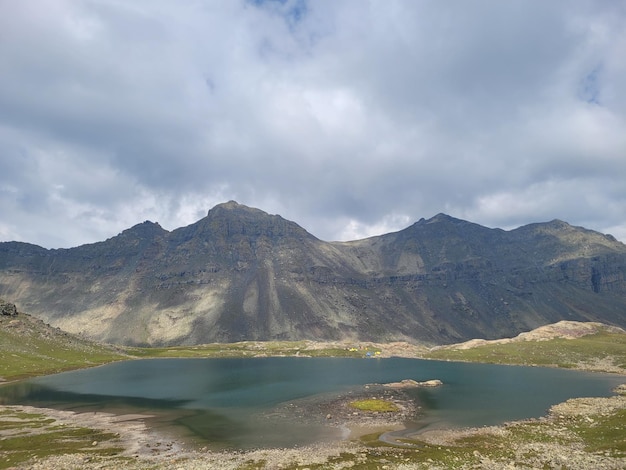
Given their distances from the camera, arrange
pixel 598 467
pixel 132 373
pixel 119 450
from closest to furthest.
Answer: pixel 598 467
pixel 119 450
pixel 132 373

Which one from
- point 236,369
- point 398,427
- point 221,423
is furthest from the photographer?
point 236,369

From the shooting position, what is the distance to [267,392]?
121m

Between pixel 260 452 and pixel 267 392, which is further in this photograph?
pixel 267 392

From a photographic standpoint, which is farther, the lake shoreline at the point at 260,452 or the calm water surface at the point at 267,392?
the calm water surface at the point at 267,392

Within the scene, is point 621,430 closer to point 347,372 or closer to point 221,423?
point 221,423

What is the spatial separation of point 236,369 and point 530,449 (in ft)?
501

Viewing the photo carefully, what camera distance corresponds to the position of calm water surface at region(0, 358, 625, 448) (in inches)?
3113

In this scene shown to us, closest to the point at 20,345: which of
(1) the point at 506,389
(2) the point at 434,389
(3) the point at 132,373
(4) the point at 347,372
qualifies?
(3) the point at 132,373

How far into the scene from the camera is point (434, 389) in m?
125

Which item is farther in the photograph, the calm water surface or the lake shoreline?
the calm water surface

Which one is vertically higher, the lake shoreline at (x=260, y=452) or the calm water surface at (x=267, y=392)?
Result: the lake shoreline at (x=260, y=452)

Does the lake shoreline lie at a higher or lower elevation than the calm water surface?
higher

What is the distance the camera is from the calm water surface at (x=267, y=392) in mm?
79062

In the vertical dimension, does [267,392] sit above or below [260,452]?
below
